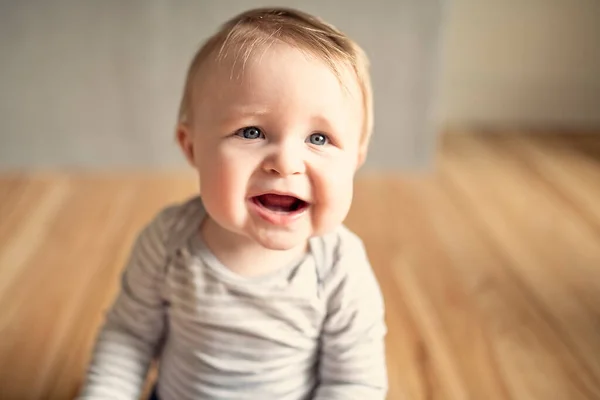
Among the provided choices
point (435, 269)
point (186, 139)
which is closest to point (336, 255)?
point (186, 139)

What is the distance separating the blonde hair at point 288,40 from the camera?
0.53 metres

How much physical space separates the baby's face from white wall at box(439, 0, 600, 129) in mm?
1420

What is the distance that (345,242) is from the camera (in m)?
0.63

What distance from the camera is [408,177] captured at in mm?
1572

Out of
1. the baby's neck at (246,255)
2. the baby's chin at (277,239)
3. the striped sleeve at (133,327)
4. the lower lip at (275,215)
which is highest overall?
the lower lip at (275,215)

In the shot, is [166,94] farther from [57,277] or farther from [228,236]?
[228,236]

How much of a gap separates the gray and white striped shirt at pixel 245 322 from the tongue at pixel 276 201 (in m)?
0.07

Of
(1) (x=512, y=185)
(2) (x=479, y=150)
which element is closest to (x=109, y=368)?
(1) (x=512, y=185)

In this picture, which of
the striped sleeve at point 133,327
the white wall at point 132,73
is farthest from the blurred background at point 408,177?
the striped sleeve at point 133,327

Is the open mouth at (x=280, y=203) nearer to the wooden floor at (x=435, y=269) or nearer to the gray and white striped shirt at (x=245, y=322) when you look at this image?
the gray and white striped shirt at (x=245, y=322)

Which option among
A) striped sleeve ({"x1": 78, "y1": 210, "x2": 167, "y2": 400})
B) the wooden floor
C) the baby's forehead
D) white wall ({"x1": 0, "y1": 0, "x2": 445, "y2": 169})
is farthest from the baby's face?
white wall ({"x1": 0, "y1": 0, "x2": 445, "y2": 169})

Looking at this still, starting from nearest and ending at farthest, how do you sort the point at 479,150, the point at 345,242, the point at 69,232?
the point at 345,242
the point at 69,232
the point at 479,150

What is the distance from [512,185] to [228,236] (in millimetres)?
1084

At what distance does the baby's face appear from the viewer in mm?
526
